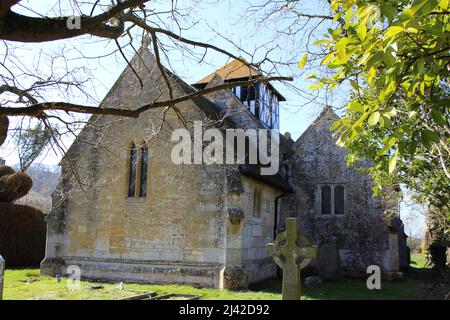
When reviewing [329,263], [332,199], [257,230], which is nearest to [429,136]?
[257,230]

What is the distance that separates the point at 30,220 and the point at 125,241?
29.1 feet

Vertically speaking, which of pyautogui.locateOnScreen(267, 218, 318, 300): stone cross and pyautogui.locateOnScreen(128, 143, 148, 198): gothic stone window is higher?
pyautogui.locateOnScreen(128, 143, 148, 198): gothic stone window

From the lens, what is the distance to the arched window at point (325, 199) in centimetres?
1952

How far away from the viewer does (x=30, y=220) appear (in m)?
21.4

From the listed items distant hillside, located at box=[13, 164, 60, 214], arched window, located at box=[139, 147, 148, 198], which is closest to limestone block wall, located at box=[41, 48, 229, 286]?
arched window, located at box=[139, 147, 148, 198]

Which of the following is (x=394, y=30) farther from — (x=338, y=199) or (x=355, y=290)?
(x=338, y=199)

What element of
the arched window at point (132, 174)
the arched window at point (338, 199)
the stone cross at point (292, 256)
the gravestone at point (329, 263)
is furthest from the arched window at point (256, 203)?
the stone cross at point (292, 256)

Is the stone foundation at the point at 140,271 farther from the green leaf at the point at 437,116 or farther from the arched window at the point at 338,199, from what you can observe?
the green leaf at the point at 437,116

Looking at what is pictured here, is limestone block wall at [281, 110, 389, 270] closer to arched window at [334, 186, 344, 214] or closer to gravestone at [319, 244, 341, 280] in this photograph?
arched window at [334, 186, 344, 214]

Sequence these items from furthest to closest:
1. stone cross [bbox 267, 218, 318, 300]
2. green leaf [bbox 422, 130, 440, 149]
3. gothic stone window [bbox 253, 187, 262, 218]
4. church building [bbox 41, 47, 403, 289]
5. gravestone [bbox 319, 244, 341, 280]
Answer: gravestone [bbox 319, 244, 341, 280], gothic stone window [bbox 253, 187, 262, 218], church building [bbox 41, 47, 403, 289], stone cross [bbox 267, 218, 318, 300], green leaf [bbox 422, 130, 440, 149]

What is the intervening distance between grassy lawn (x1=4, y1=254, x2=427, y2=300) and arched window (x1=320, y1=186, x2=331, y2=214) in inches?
138

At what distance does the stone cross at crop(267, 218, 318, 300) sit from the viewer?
734 centimetres

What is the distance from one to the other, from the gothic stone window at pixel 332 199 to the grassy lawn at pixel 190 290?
3.38 m
